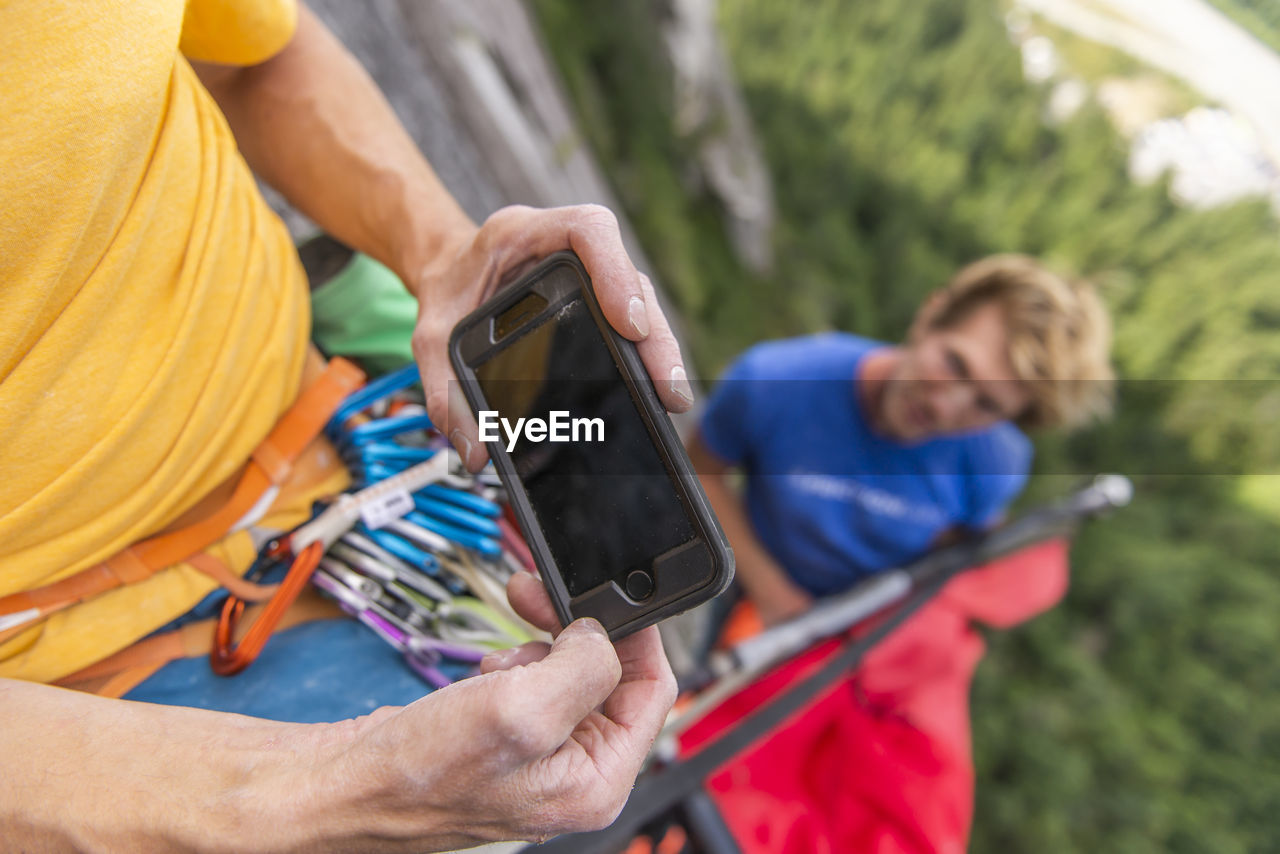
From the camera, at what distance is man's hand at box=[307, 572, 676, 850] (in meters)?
0.44

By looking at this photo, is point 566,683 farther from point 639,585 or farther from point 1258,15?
point 1258,15

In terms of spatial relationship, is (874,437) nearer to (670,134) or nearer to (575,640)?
(575,640)

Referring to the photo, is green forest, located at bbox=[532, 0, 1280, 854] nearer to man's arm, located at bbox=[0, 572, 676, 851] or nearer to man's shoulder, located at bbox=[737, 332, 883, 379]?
man's shoulder, located at bbox=[737, 332, 883, 379]

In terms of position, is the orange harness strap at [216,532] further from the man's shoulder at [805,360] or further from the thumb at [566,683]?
the man's shoulder at [805,360]

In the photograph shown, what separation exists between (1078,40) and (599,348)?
23.4 ft

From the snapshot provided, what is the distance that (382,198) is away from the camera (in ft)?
2.76

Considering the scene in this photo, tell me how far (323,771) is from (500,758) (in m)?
0.14

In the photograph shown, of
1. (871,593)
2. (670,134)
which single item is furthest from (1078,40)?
(871,593)

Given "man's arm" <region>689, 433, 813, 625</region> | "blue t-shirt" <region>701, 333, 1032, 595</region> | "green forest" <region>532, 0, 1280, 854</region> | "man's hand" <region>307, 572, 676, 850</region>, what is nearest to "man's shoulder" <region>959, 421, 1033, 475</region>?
"blue t-shirt" <region>701, 333, 1032, 595</region>

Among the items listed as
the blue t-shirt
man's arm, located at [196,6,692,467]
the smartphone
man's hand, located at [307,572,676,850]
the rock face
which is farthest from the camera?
the rock face

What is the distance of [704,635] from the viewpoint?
96.3 inches

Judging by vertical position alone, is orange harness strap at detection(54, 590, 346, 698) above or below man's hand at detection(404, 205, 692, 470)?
below

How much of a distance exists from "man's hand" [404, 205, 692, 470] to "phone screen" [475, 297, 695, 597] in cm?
4

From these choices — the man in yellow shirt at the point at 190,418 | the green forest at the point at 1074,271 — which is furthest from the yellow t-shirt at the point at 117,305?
the green forest at the point at 1074,271
